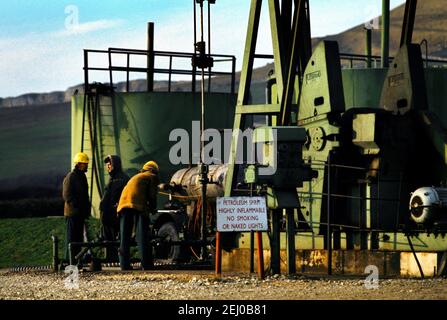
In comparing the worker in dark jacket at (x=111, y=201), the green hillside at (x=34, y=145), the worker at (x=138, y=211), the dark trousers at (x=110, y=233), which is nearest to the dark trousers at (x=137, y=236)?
the worker at (x=138, y=211)

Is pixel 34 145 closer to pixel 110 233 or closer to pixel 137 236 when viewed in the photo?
pixel 110 233

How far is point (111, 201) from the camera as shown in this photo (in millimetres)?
20422

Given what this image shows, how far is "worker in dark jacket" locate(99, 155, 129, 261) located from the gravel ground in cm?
290

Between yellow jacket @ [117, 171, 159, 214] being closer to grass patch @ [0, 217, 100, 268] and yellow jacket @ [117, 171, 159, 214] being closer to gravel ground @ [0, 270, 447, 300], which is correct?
gravel ground @ [0, 270, 447, 300]

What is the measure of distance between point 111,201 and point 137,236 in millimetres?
1681

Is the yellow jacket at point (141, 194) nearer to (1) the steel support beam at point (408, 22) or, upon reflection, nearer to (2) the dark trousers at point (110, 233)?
(2) the dark trousers at point (110, 233)

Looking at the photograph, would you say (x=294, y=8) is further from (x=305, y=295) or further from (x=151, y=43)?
(x=151, y=43)

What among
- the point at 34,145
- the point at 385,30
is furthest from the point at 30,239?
the point at 34,145

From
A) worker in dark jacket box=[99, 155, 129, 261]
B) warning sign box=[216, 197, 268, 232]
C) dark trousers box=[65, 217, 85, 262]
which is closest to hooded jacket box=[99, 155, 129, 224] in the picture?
worker in dark jacket box=[99, 155, 129, 261]

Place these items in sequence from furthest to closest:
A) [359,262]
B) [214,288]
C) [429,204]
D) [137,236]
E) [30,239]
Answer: [30,239] < [137,236] < [359,262] < [429,204] < [214,288]

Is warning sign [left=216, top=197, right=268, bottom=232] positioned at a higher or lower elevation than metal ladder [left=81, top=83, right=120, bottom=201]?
lower

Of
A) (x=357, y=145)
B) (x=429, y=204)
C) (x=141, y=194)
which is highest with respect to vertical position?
(x=357, y=145)

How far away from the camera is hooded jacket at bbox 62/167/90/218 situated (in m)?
20.0
